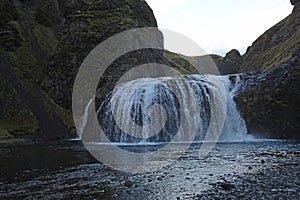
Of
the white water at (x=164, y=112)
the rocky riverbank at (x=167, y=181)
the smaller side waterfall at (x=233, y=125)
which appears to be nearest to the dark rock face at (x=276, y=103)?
the smaller side waterfall at (x=233, y=125)

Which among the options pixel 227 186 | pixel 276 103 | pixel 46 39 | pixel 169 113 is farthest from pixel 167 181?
pixel 46 39

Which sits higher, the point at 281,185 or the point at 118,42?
the point at 118,42

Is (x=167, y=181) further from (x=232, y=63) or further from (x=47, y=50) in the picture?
(x=232, y=63)

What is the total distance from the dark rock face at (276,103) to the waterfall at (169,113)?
186 cm

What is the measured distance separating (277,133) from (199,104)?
33.1ft

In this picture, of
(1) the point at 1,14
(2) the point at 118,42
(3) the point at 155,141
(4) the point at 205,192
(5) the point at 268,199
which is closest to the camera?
(5) the point at 268,199

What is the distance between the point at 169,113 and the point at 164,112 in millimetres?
632

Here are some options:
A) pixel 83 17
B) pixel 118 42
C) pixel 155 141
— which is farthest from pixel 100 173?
pixel 83 17

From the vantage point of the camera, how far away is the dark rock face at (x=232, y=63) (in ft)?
451

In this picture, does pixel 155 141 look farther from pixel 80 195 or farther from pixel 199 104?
pixel 80 195

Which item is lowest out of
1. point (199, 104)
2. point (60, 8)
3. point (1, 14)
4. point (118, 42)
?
point (199, 104)

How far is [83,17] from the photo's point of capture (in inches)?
3059

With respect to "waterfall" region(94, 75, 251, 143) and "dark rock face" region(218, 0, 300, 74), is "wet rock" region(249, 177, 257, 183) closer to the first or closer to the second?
"waterfall" region(94, 75, 251, 143)

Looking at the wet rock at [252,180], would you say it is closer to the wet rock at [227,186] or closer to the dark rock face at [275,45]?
the wet rock at [227,186]
